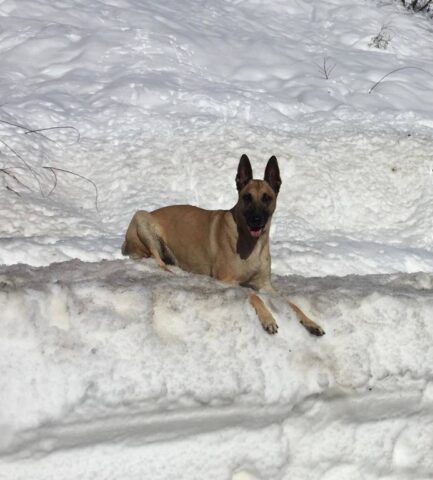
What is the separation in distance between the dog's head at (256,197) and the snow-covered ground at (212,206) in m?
0.56

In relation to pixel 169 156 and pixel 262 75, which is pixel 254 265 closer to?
pixel 169 156

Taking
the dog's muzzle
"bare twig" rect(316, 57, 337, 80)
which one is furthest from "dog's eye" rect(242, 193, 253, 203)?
"bare twig" rect(316, 57, 337, 80)

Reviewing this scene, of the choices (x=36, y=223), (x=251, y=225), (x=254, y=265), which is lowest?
(x=36, y=223)

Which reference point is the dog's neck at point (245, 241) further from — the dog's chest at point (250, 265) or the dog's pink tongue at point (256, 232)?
the dog's pink tongue at point (256, 232)

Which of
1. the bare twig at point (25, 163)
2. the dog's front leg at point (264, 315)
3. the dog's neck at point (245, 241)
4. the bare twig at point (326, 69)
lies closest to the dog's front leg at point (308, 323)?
the dog's front leg at point (264, 315)

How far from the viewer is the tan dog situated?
4.95 m

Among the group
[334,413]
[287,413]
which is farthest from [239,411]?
[334,413]

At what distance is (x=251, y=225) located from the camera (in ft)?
15.8

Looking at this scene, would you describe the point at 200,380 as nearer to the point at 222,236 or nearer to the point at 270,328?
the point at 270,328

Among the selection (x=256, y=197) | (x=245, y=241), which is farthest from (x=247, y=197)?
(x=245, y=241)

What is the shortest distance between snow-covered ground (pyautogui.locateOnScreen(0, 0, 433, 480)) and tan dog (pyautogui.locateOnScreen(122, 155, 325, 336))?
0.96 ft

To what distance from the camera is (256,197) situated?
4.91 meters

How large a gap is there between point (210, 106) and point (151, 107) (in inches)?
27.7

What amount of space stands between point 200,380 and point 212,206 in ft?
11.4
